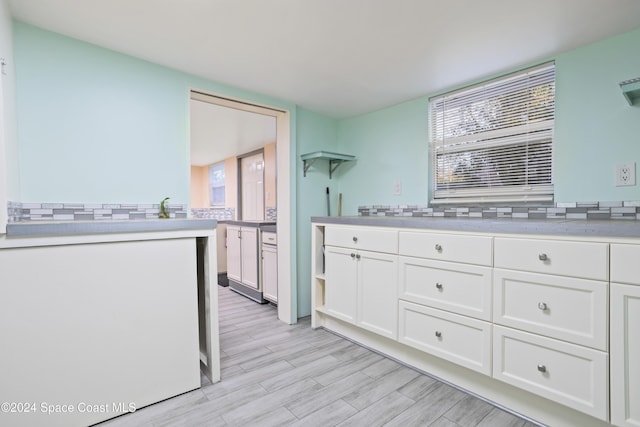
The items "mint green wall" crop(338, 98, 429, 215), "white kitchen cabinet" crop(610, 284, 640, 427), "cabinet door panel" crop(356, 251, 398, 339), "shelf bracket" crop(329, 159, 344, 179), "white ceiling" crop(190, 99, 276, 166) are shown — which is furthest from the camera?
"shelf bracket" crop(329, 159, 344, 179)

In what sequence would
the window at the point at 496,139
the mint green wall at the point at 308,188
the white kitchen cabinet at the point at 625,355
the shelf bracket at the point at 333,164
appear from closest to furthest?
1. the white kitchen cabinet at the point at 625,355
2. the window at the point at 496,139
3. the mint green wall at the point at 308,188
4. the shelf bracket at the point at 333,164

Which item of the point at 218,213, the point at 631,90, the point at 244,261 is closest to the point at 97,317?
the point at 244,261

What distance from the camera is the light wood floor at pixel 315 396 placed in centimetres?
150

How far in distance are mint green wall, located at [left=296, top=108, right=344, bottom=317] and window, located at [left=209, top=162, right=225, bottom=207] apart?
311cm

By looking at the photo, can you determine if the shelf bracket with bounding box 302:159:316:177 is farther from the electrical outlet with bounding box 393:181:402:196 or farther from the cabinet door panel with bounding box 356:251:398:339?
the cabinet door panel with bounding box 356:251:398:339

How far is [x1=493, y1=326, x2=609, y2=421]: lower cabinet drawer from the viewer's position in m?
1.28

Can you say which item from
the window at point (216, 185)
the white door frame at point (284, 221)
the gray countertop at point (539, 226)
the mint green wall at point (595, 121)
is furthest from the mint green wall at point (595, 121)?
the window at point (216, 185)

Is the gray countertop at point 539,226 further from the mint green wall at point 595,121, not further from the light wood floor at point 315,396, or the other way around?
the light wood floor at point 315,396

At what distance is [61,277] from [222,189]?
174 inches

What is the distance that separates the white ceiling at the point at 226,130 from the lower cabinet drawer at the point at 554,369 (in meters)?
2.65

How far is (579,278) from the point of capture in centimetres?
132

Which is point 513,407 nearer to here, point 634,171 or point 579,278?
point 579,278

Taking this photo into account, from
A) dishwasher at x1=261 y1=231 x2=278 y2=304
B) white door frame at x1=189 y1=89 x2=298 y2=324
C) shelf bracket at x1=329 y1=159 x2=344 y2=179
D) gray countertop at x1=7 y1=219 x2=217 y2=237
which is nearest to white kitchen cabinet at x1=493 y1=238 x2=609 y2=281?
gray countertop at x1=7 y1=219 x2=217 y2=237

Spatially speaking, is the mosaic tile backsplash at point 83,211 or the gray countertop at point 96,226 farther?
the mosaic tile backsplash at point 83,211
